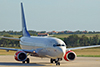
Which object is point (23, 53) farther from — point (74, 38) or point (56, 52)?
point (74, 38)

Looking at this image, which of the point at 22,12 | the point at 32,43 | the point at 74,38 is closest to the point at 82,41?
the point at 74,38

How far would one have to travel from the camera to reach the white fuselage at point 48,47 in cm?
4378

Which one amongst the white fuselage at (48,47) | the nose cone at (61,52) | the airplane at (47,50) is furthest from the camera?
the airplane at (47,50)

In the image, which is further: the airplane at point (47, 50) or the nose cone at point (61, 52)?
the airplane at point (47, 50)

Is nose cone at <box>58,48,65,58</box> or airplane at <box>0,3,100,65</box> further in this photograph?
airplane at <box>0,3,100,65</box>

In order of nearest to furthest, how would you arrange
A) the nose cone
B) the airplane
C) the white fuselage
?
the nose cone, the white fuselage, the airplane

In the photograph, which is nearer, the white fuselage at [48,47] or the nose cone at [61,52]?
the nose cone at [61,52]

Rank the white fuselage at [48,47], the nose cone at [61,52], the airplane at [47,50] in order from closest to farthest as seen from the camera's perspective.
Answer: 1. the nose cone at [61,52]
2. the white fuselage at [48,47]
3. the airplane at [47,50]

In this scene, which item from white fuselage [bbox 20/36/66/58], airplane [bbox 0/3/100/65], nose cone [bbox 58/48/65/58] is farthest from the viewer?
airplane [bbox 0/3/100/65]

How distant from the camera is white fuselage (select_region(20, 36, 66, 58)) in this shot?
43781 mm

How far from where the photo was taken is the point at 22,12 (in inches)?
2554

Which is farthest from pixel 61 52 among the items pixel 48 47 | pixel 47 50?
pixel 47 50

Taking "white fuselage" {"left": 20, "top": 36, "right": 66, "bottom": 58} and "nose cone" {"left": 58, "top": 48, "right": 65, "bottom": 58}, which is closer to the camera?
"nose cone" {"left": 58, "top": 48, "right": 65, "bottom": 58}

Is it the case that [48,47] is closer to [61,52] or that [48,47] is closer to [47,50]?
[47,50]
